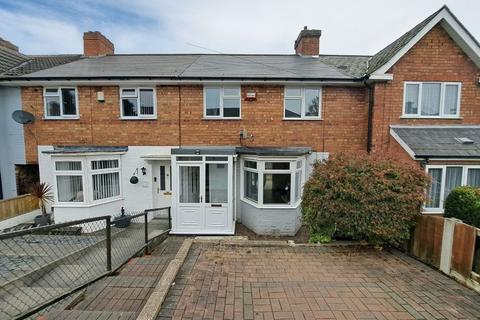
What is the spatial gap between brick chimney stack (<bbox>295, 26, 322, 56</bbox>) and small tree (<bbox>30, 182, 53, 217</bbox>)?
13.4 metres

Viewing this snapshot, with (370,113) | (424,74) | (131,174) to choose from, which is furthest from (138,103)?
(424,74)

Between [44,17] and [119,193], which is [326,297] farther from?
[44,17]

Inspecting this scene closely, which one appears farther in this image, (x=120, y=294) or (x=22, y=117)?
(x=22, y=117)

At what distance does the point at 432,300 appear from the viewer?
12.1 ft

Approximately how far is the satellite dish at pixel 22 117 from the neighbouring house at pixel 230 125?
301 mm

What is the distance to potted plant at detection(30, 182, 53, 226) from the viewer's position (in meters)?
8.42

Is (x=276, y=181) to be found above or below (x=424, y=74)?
below

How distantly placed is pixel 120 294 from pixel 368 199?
5.43m

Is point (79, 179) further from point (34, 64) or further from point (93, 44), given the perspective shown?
point (93, 44)

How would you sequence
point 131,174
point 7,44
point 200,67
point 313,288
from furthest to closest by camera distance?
point 7,44, point 200,67, point 131,174, point 313,288

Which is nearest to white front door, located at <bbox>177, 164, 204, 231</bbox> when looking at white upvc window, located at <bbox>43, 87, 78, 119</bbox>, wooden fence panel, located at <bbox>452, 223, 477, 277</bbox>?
white upvc window, located at <bbox>43, 87, 78, 119</bbox>

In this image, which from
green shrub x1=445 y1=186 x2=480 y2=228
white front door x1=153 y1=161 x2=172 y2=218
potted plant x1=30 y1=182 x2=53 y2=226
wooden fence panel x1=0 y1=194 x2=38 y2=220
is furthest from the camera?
white front door x1=153 y1=161 x2=172 y2=218

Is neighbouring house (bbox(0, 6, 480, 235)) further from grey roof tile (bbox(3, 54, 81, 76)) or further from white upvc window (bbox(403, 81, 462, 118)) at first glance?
grey roof tile (bbox(3, 54, 81, 76))

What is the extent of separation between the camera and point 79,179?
8.28 meters
